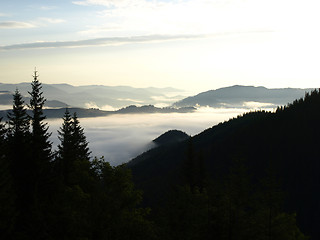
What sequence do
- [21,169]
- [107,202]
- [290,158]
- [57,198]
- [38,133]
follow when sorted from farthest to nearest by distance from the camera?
[290,158]
[38,133]
[21,169]
[57,198]
[107,202]

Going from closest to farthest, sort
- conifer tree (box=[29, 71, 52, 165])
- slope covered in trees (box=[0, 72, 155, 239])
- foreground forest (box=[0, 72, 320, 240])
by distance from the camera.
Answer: foreground forest (box=[0, 72, 320, 240]) → slope covered in trees (box=[0, 72, 155, 239]) → conifer tree (box=[29, 71, 52, 165])

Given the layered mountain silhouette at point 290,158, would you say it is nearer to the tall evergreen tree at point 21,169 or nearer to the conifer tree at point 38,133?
the conifer tree at point 38,133

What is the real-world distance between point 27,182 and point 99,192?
14.8 metres

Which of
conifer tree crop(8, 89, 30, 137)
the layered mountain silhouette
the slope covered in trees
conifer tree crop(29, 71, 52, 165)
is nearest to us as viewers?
the slope covered in trees

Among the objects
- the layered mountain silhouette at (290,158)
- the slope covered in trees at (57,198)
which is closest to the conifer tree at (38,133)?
the slope covered in trees at (57,198)

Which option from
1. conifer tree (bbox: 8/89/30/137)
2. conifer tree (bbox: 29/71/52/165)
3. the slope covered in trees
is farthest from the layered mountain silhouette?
the slope covered in trees

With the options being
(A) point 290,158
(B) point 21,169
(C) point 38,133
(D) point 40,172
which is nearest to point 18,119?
(C) point 38,133

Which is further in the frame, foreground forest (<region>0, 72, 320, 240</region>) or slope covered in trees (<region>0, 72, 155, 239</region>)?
slope covered in trees (<region>0, 72, 155, 239</region>)

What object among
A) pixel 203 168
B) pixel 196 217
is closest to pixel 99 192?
pixel 196 217

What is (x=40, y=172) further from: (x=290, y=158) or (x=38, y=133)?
(x=290, y=158)

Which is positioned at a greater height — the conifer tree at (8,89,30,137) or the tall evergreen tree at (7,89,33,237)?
the conifer tree at (8,89,30,137)

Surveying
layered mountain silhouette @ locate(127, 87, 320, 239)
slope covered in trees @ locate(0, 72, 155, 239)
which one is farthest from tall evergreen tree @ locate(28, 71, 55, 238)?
layered mountain silhouette @ locate(127, 87, 320, 239)

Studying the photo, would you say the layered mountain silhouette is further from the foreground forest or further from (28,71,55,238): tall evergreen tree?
the foreground forest

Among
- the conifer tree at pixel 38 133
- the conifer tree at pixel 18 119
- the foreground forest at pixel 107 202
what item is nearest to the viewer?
the foreground forest at pixel 107 202
